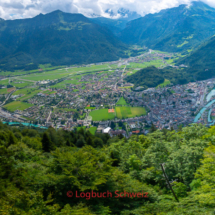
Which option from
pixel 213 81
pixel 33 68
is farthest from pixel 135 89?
pixel 33 68

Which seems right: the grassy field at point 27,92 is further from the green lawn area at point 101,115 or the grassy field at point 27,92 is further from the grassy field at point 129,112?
the grassy field at point 129,112

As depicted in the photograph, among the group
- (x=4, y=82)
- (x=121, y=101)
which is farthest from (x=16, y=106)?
(x=4, y=82)

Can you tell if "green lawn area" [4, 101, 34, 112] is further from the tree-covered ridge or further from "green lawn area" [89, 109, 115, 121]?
the tree-covered ridge

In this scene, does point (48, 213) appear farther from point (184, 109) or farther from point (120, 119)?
point (184, 109)

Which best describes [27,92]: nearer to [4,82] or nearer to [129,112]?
[4,82]

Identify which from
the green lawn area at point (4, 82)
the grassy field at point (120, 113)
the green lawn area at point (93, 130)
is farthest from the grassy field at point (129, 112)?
the green lawn area at point (4, 82)

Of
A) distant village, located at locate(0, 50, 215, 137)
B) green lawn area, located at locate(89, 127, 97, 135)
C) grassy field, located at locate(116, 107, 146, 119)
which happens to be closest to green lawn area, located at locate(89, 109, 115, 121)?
distant village, located at locate(0, 50, 215, 137)
